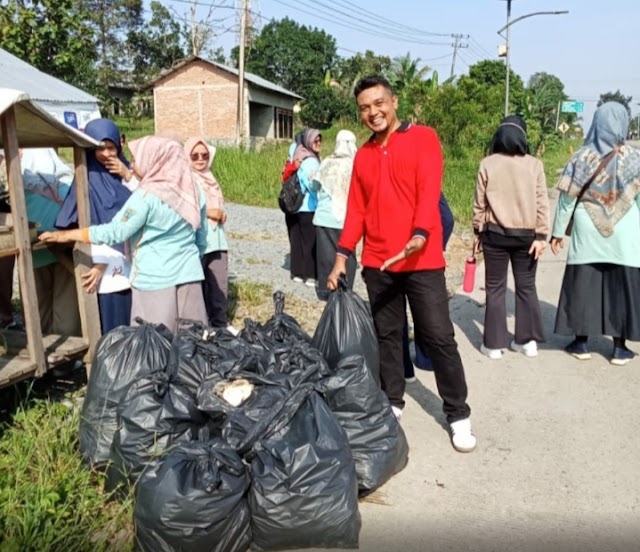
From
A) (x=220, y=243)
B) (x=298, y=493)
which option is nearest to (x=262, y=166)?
(x=220, y=243)

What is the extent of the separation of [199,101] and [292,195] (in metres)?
26.1

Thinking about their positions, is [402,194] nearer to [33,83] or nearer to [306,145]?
[306,145]

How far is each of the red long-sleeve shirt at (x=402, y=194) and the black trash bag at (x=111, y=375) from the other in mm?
1231

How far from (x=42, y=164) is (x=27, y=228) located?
50.8 inches

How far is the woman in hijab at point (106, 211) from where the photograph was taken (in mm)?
3818

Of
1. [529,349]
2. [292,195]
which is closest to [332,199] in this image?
[292,195]

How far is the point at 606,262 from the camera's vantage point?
4746 millimetres

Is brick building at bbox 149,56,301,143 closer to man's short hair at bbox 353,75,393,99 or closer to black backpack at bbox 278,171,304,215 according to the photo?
black backpack at bbox 278,171,304,215

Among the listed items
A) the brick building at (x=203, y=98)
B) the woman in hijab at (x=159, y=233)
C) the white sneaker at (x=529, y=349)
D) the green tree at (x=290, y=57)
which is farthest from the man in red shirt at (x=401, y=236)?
the green tree at (x=290, y=57)

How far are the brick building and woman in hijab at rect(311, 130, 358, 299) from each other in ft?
79.2

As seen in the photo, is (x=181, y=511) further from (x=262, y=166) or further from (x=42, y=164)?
(x=262, y=166)

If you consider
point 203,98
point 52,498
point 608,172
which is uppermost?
point 203,98

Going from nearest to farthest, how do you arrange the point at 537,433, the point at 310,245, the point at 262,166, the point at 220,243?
the point at 537,433 → the point at 220,243 → the point at 310,245 → the point at 262,166

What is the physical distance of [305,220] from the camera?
7332 mm
